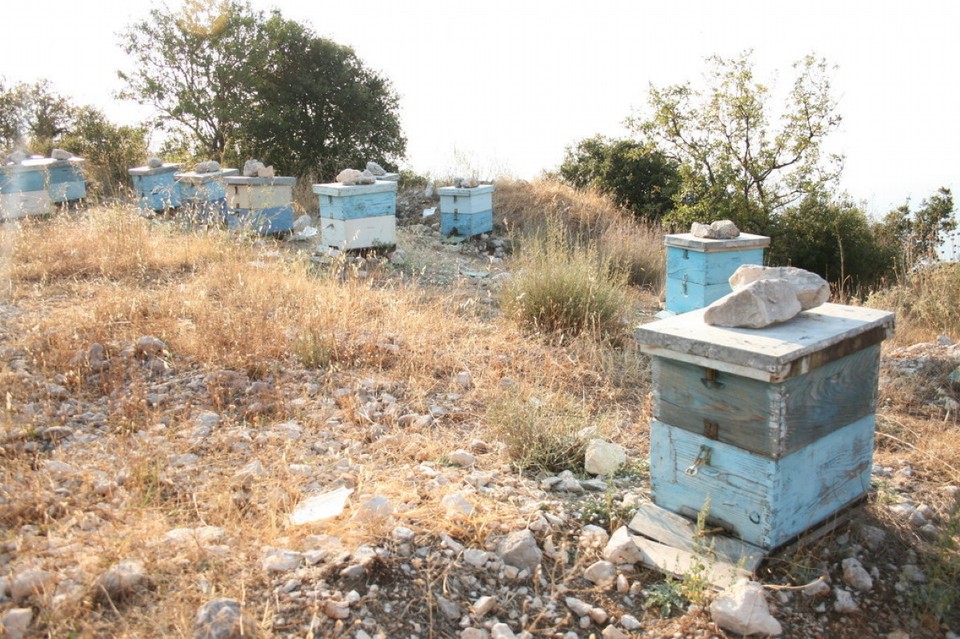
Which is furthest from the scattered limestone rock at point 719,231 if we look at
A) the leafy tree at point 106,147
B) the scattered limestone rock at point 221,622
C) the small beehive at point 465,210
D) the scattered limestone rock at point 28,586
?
the leafy tree at point 106,147

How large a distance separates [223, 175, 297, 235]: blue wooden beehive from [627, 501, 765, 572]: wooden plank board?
668cm

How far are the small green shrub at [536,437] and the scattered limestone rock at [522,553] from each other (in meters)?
0.70

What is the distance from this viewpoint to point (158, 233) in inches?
308

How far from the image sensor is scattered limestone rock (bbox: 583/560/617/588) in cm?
251

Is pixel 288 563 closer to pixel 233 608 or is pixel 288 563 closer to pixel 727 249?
pixel 233 608

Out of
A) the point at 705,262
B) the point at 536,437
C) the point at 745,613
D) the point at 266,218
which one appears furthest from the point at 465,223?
the point at 745,613

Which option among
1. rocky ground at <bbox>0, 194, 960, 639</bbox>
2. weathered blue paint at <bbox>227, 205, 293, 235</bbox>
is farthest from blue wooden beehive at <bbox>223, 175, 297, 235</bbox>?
rocky ground at <bbox>0, 194, 960, 639</bbox>

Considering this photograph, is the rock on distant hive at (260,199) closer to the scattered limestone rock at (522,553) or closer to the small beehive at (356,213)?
the small beehive at (356,213)

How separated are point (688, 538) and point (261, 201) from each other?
7.17 metres

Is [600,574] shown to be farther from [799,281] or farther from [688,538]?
[799,281]

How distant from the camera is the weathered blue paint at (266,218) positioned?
8719mm

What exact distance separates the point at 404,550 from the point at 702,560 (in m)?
1.04

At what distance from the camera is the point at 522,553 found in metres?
2.52

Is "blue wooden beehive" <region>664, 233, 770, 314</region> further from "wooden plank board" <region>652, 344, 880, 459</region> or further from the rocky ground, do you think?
"wooden plank board" <region>652, 344, 880, 459</region>
